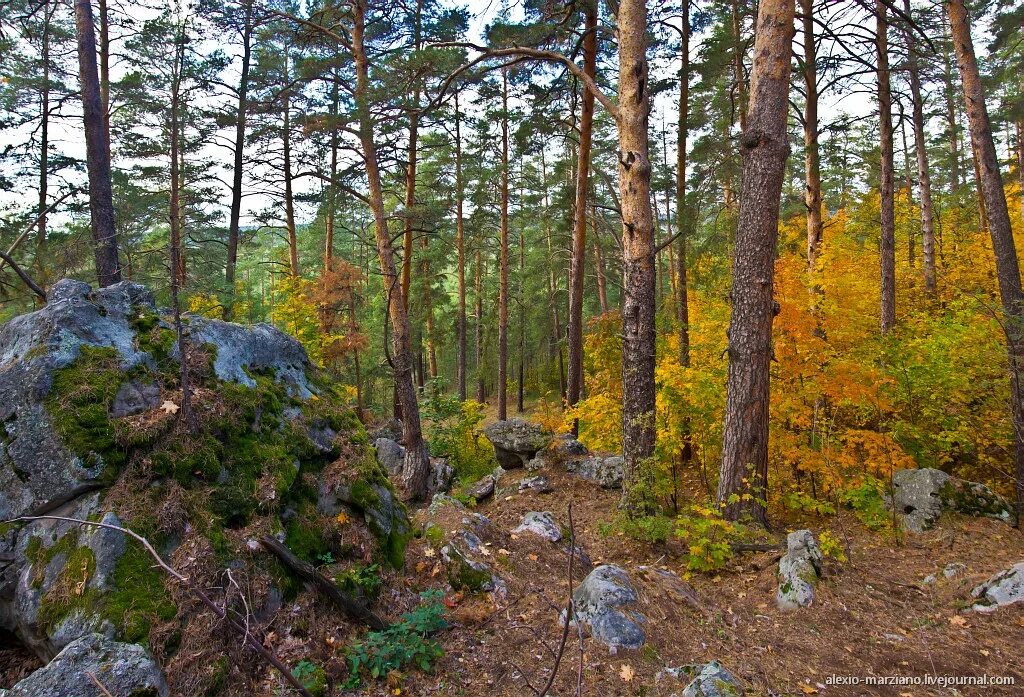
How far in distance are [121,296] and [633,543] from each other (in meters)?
5.68

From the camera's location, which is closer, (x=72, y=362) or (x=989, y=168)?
(x=72, y=362)

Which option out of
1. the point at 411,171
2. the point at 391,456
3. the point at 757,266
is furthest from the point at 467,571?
the point at 411,171

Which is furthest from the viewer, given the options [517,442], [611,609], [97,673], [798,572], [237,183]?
[237,183]

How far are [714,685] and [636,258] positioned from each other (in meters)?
4.48

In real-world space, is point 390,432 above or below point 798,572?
below

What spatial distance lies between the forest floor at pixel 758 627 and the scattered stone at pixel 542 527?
0.22 metres

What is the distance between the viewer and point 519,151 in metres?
14.0

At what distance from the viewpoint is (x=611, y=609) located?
3.85 meters

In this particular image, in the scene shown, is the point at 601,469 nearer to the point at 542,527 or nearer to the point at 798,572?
the point at 542,527

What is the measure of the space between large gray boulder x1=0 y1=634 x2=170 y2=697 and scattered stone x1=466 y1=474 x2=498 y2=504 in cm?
696

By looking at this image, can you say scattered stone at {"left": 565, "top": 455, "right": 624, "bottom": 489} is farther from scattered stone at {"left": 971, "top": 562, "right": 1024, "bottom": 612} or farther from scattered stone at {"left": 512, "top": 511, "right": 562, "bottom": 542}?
scattered stone at {"left": 971, "top": 562, "right": 1024, "bottom": 612}

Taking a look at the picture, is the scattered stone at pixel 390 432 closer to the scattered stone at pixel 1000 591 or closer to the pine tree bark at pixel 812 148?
the pine tree bark at pixel 812 148

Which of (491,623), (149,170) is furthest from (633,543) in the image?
(149,170)

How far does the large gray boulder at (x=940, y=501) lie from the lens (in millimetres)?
6168
